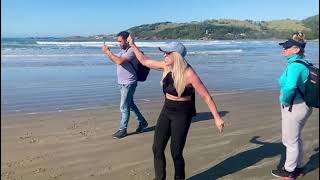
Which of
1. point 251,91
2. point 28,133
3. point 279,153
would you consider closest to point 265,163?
point 279,153

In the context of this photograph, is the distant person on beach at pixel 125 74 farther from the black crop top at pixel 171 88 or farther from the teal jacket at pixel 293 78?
the teal jacket at pixel 293 78

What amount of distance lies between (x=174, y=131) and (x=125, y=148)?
2164 mm

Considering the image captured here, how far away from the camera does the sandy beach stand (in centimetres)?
635

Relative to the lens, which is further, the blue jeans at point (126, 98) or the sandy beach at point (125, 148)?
the blue jeans at point (126, 98)

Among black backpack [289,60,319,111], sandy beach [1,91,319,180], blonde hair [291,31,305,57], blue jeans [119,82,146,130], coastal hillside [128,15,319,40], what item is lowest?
coastal hillside [128,15,319,40]

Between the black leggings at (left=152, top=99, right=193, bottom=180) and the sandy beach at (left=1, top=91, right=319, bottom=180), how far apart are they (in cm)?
56

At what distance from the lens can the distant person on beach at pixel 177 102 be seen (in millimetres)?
5430

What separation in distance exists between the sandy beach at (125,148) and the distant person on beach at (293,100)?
1.40ft

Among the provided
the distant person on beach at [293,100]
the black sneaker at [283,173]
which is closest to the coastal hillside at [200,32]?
the black sneaker at [283,173]

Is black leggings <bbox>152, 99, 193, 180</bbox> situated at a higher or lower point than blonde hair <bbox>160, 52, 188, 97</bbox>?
lower

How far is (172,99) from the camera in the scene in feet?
18.2

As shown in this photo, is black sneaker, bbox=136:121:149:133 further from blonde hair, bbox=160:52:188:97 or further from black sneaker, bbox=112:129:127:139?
blonde hair, bbox=160:52:188:97

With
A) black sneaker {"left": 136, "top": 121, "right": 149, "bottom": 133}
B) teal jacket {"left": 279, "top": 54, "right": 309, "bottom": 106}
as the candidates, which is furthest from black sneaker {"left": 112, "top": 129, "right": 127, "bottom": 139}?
teal jacket {"left": 279, "top": 54, "right": 309, "bottom": 106}

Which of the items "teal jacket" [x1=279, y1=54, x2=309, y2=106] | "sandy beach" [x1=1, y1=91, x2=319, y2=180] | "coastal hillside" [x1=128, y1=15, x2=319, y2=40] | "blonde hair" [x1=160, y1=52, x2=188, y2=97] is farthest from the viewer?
"coastal hillside" [x1=128, y1=15, x2=319, y2=40]
